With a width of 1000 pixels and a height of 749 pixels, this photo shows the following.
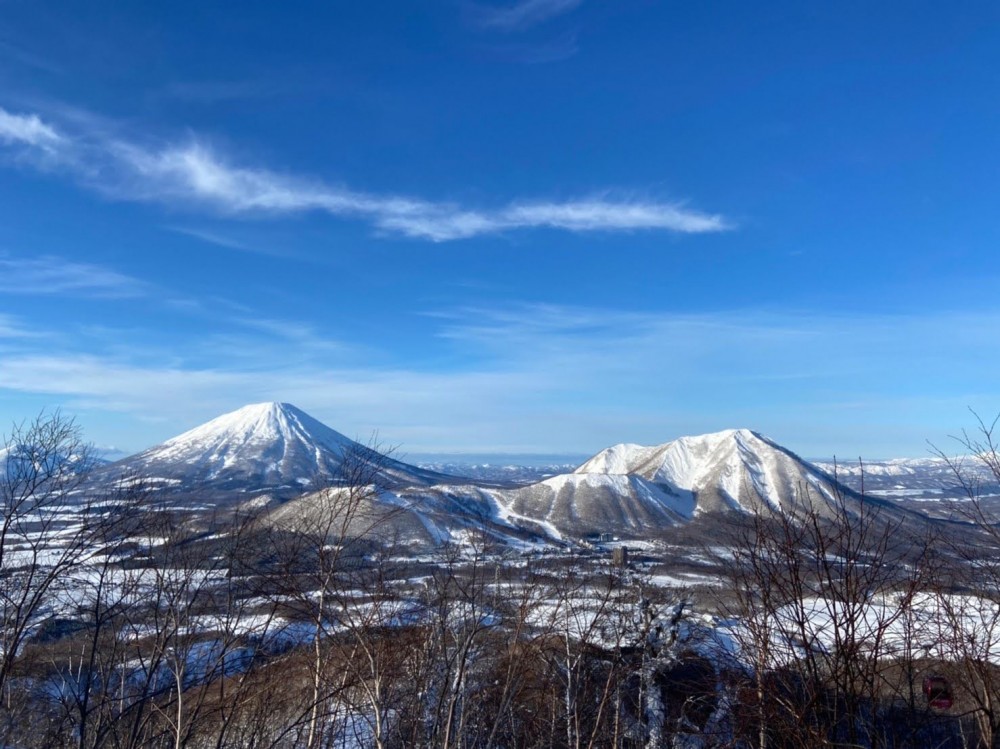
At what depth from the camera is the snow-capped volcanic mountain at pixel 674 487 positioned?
9306cm

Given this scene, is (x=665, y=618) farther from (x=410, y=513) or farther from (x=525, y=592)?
(x=410, y=513)

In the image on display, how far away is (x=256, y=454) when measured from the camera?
523ft

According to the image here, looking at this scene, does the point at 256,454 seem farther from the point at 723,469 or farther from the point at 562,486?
the point at 723,469

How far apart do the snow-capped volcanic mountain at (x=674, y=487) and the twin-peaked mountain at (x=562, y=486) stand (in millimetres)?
204

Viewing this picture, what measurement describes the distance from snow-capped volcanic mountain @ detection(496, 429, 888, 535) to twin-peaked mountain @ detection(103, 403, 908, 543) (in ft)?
0.67

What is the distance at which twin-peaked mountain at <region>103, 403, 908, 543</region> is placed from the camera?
80562 mm

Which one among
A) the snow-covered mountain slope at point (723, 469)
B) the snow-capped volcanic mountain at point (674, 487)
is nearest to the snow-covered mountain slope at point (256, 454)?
the snow-capped volcanic mountain at point (674, 487)

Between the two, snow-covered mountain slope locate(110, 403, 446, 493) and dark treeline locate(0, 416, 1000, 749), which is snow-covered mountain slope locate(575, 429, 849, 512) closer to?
snow-covered mountain slope locate(110, 403, 446, 493)

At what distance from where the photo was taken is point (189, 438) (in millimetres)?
184000

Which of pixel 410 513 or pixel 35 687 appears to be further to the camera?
pixel 410 513

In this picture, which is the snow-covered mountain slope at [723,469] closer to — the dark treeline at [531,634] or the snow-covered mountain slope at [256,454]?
the snow-covered mountain slope at [256,454]

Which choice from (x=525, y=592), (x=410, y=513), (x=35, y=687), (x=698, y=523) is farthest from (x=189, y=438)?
(x=525, y=592)

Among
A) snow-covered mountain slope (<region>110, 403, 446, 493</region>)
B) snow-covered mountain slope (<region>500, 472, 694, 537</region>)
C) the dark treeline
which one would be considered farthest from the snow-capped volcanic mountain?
the dark treeline

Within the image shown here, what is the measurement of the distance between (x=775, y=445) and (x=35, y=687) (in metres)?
121
